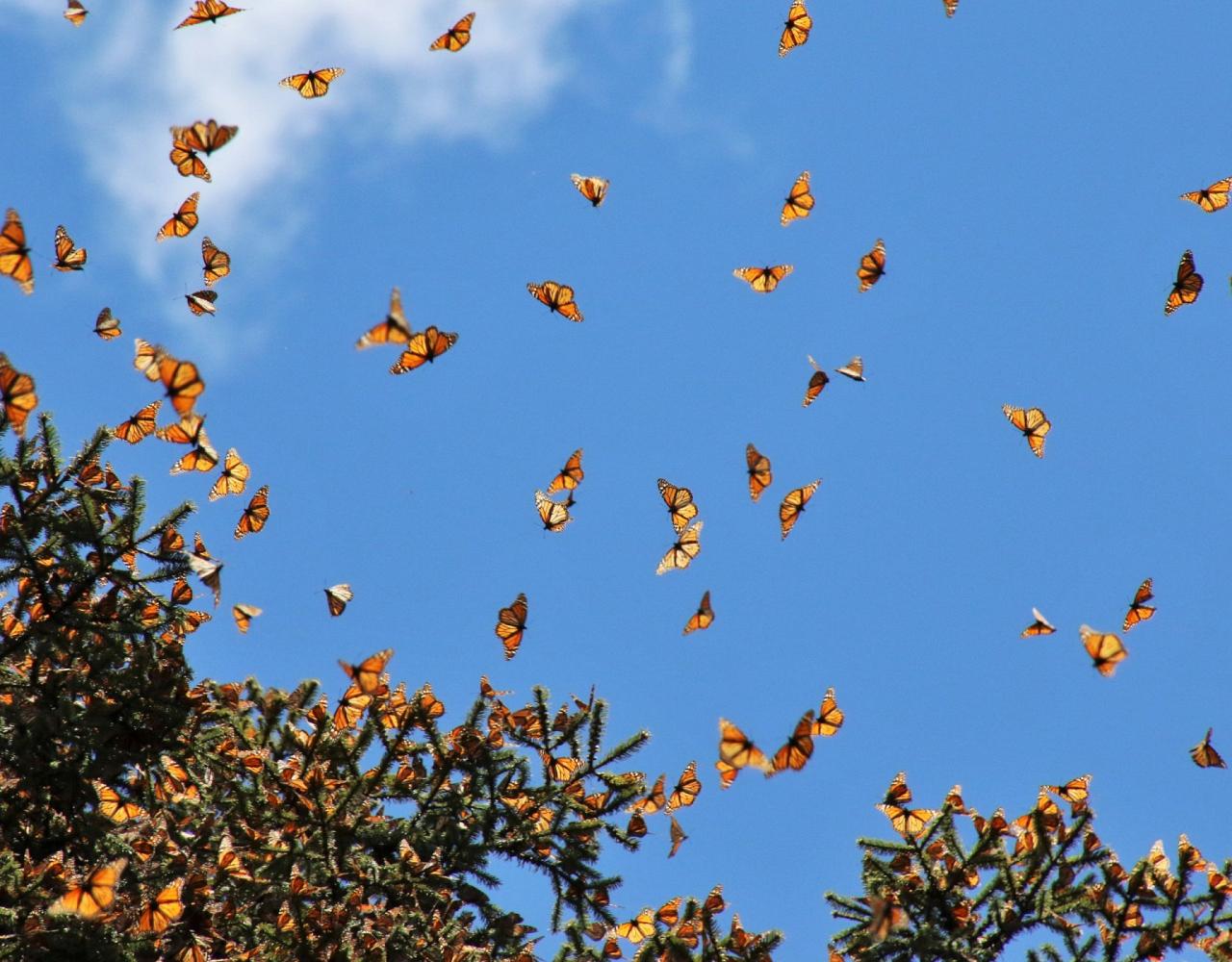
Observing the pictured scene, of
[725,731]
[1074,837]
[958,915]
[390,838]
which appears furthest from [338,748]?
[1074,837]

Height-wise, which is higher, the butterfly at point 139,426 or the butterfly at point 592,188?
the butterfly at point 592,188

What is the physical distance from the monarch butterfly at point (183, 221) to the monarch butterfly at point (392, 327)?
338cm

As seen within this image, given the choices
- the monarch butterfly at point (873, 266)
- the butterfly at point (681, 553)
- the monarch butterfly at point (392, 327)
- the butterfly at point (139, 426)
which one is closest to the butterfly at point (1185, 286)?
the monarch butterfly at point (873, 266)

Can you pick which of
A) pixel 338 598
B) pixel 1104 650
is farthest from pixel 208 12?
pixel 1104 650

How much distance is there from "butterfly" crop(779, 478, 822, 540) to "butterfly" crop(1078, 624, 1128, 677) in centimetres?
263

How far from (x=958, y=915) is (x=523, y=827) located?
282cm

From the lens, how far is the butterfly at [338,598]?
7.43 meters

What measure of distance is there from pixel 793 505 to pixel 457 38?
14.7 feet

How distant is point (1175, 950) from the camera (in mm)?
6492

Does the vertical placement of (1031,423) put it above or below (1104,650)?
above

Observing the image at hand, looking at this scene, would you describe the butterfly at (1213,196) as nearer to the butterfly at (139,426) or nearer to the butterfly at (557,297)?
the butterfly at (557,297)

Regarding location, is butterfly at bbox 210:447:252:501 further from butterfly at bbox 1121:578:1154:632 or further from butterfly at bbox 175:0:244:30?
butterfly at bbox 1121:578:1154:632

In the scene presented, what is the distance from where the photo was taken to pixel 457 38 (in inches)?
303

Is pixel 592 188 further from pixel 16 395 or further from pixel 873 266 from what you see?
pixel 16 395
